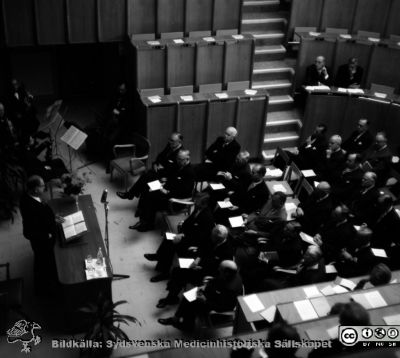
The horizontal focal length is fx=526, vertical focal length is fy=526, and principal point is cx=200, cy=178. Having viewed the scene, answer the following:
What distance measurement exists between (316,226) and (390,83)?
211 inches

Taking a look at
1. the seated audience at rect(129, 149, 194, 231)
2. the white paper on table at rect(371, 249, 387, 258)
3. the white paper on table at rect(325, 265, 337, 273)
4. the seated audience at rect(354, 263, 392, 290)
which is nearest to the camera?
the seated audience at rect(354, 263, 392, 290)

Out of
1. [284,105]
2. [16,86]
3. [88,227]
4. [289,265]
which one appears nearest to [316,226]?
[289,265]

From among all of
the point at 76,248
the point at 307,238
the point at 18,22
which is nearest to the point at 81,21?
the point at 18,22

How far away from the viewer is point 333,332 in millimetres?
5051

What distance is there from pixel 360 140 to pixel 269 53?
3.08 m

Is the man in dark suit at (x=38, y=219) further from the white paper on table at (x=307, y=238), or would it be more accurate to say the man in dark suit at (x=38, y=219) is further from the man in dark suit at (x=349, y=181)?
the man in dark suit at (x=349, y=181)

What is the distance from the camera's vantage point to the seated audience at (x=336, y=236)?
7473mm

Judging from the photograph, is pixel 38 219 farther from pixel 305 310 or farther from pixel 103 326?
pixel 305 310

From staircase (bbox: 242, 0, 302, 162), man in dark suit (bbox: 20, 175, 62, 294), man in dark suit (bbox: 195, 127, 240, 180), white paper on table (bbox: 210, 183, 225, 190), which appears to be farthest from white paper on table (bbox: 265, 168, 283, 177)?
man in dark suit (bbox: 20, 175, 62, 294)

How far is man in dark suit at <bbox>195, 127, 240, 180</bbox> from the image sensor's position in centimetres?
952

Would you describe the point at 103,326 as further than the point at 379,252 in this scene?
No

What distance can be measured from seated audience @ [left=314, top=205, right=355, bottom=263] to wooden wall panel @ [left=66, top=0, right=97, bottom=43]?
6327 mm

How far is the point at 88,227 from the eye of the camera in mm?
7211

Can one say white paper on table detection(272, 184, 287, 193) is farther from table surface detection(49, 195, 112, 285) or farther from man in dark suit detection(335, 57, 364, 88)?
man in dark suit detection(335, 57, 364, 88)
